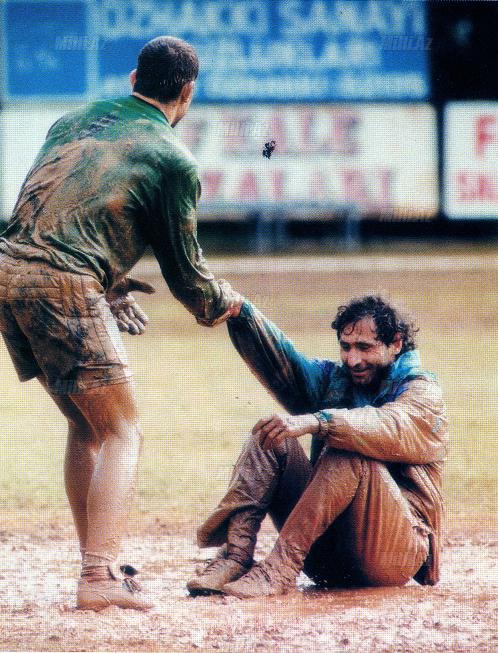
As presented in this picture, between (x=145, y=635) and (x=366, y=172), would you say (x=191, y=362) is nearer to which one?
(x=145, y=635)

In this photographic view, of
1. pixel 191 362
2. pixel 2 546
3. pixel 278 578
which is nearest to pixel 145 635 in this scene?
pixel 278 578

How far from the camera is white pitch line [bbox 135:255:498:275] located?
821 inches

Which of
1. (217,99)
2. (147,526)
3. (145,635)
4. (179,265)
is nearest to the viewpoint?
(145,635)

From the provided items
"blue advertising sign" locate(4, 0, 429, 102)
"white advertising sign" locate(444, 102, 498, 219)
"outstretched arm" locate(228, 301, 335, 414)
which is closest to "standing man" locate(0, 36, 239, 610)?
"outstretched arm" locate(228, 301, 335, 414)

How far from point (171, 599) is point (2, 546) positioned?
1.49 metres

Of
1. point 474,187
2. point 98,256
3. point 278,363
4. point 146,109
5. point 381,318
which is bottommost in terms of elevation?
point 474,187

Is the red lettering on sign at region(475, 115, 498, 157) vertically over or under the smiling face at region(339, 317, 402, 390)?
under

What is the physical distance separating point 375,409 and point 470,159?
21.5 metres

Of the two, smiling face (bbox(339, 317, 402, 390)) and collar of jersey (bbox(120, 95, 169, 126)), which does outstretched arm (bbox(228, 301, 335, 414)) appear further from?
collar of jersey (bbox(120, 95, 169, 126))

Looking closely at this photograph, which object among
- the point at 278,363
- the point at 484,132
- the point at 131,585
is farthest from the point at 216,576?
the point at 484,132

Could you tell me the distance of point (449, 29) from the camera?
24891mm

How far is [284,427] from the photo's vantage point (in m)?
4.70

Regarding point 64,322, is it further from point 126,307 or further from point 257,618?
point 257,618

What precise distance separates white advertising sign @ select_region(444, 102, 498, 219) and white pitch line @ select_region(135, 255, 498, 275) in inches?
97.2
